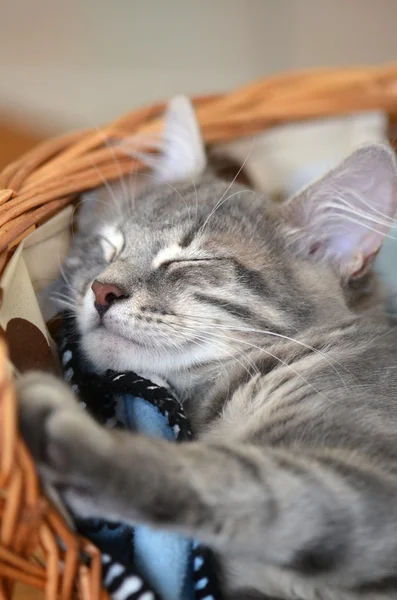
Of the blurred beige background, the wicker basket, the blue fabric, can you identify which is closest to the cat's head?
the wicker basket

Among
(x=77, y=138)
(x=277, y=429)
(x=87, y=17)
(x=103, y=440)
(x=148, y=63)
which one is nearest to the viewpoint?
(x=103, y=440)

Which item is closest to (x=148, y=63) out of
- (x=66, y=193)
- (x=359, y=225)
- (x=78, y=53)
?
(x=78, y=53)

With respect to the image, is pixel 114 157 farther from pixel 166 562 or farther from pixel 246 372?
pixel 166 562

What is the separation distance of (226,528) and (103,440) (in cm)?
16

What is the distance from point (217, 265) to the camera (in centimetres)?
103

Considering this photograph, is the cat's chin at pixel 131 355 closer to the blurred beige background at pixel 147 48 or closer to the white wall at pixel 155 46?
the blurred beige background at pixel 147 48

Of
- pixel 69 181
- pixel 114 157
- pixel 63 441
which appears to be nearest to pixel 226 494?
pixel 63 441

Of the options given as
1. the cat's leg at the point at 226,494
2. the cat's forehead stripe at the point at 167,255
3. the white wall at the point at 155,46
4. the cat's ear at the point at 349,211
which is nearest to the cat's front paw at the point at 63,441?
the cat's leg at the point at 226,494

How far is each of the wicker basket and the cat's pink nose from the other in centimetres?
16

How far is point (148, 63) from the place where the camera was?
8.28 ft

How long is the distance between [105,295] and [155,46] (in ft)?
6.06

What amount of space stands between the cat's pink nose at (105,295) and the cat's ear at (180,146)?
47 cm

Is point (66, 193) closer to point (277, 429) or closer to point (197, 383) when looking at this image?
point (197, 383)

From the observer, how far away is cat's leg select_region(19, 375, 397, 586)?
0.61m
